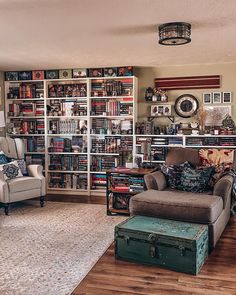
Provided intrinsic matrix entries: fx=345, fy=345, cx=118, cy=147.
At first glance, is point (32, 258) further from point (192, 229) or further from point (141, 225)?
point (192, 229)

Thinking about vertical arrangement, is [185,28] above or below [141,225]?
above

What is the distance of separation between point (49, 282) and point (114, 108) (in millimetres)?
3629

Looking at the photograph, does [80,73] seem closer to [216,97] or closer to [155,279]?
[216,97]

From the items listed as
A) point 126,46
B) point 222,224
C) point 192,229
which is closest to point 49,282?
point 192,229

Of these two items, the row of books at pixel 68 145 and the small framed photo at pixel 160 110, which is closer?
the small framed photo at pixel 160 110

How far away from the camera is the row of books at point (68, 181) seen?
20.2 ft

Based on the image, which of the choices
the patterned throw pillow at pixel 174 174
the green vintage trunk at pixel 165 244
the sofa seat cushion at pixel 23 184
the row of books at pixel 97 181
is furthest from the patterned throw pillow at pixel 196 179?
the sofa seat cushion at pixel 23 184

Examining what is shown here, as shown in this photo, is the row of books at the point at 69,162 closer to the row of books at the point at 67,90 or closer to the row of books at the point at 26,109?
the row of books at the point at 26,109

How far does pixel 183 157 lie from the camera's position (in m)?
4.61

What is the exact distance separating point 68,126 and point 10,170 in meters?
1.48

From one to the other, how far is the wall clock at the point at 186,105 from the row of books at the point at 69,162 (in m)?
1.82

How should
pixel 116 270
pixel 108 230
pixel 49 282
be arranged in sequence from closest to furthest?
pixel 49 282 < pixel 116 270 < pixel 108 230

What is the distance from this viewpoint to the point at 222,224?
3.80 m

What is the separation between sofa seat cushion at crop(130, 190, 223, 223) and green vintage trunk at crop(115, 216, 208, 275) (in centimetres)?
14
